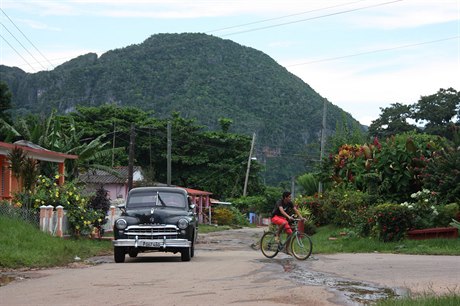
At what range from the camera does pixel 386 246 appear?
67.2 ft

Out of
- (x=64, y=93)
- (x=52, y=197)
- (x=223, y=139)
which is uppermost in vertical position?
(x=64, y=93)

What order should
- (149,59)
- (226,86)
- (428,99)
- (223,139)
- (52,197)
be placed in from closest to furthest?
(52,197) < (428,99) < (223,139) < (226,86) < (149,59)

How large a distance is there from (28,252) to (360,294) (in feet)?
29.3

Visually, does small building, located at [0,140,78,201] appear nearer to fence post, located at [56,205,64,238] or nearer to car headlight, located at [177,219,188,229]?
fence post, located at [56,205,64,238]

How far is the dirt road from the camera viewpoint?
9406 millimetres

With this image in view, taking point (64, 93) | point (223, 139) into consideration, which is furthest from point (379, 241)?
point (64, 93)

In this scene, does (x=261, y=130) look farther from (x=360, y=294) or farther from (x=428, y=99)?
(x=360, y=294)

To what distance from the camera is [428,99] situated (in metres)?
60.7

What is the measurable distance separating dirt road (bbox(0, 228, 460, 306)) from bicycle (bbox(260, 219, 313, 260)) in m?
1.15

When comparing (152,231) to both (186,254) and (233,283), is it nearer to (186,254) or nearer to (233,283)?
(186,254)

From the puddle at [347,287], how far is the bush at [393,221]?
7.84 metres

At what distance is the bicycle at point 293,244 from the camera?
55.7ft

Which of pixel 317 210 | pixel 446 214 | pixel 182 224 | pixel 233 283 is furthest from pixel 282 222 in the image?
pixel 317 210

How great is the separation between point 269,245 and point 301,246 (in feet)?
3.57
